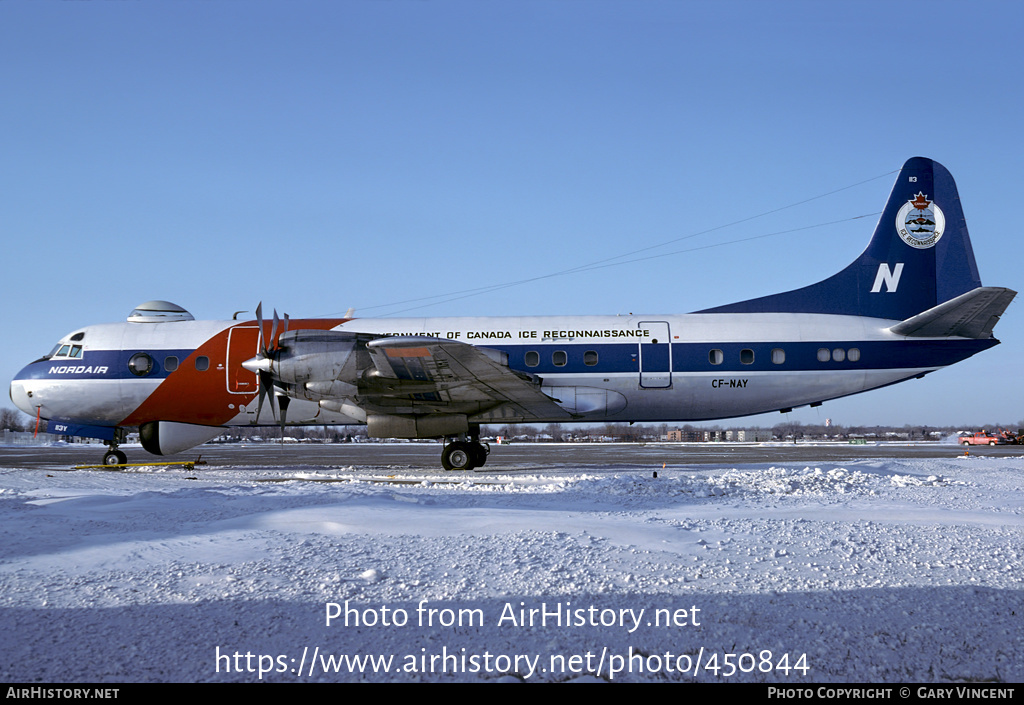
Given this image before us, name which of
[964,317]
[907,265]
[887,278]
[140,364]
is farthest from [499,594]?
[907,265]

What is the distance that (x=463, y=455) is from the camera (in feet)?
53.6

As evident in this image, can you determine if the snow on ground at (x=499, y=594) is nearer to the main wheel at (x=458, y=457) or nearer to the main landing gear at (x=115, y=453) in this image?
the main wheel at (x=458, y=457)

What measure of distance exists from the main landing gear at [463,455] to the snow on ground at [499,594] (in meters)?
7.94

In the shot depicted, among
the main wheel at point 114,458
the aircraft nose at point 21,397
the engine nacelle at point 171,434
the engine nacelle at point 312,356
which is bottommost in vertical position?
the main wheel at point 114,458

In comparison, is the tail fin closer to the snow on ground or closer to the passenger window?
the snow on ground

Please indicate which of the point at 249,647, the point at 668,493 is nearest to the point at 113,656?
the point at 249,647

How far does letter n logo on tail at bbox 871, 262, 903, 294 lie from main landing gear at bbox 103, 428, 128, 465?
21.0 metres

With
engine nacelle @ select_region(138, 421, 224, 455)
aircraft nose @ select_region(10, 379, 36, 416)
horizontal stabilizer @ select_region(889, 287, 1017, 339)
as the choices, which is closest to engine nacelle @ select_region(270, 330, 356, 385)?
engine nacelle @ select_region(138, 421, 224, 455)

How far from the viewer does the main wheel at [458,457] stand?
16.3 metres

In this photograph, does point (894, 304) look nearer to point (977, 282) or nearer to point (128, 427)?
point (977, 282)

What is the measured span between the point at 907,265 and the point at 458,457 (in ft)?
44.0

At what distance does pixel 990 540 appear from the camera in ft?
22.0

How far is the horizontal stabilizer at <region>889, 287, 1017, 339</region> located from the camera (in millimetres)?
14922

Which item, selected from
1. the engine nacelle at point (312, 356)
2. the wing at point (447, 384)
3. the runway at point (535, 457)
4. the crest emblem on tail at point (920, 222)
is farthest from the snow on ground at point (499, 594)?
the crest emblem on tail at point (920, 222)
